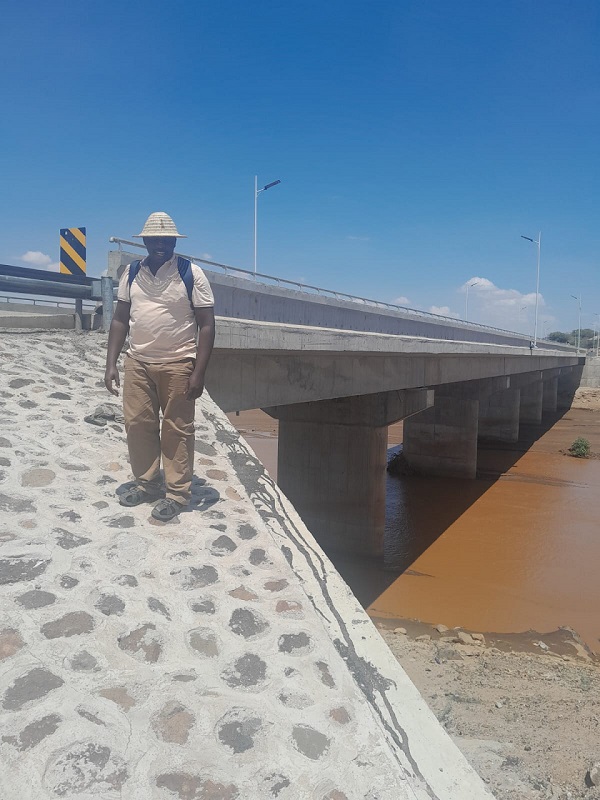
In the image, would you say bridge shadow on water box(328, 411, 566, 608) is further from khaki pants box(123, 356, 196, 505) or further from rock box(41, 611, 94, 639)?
rock box(41, 611, 94, 639)

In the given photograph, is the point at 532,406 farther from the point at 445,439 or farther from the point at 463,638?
the point at 463,638

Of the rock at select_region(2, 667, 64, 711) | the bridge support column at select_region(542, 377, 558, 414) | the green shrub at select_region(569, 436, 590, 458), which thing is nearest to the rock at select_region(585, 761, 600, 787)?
the rock at select_region(2, 667, 64, 711)

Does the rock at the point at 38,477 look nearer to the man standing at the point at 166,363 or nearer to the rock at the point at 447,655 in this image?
the man standing at the point at 166,363

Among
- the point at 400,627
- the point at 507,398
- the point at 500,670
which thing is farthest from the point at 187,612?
the point at 507,398

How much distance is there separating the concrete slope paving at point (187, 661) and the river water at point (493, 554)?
27.6 ft

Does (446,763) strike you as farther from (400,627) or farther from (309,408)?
(309,408)

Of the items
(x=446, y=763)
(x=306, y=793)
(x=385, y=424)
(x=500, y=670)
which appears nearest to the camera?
(x=306, y=793)

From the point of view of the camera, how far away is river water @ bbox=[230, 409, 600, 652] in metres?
11.4

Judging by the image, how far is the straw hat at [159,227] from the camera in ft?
12.1

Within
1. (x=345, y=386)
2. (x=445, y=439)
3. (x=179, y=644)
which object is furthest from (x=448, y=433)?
(x=179, y=644)

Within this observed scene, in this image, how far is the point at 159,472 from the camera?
4062mm

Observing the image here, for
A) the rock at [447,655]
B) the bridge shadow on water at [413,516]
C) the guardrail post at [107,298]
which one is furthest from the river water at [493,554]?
the guardrail post at [107,298]

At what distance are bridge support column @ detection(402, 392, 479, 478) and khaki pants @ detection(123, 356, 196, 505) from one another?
22.4 meters

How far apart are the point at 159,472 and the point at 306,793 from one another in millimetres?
2375
